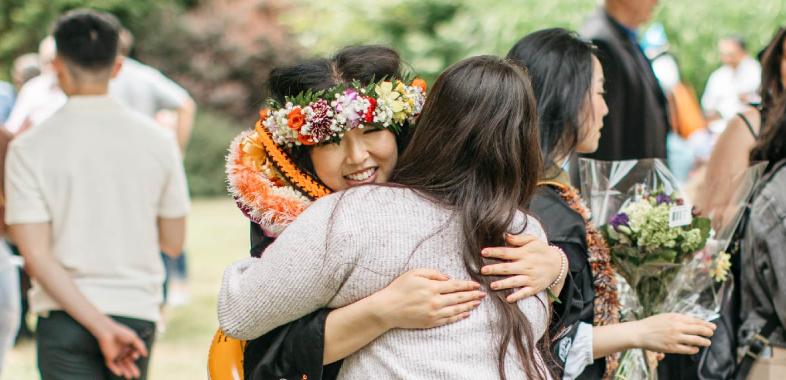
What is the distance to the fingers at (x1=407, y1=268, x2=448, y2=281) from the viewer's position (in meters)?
2.34

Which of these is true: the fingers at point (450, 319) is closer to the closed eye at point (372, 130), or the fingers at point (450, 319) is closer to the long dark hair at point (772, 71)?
the closed eye at point (372, 130)

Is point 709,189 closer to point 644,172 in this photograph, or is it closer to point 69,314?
point 644,172

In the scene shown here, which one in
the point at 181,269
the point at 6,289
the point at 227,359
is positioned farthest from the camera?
the point at 181,269

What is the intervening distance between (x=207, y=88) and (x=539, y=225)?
19120mm

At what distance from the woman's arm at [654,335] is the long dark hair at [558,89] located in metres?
0.55

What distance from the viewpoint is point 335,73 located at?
2.79m

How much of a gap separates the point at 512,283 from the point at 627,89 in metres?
2.68

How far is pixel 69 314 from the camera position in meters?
3.92

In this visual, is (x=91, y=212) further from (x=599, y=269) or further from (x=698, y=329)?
(x=698, y=329)

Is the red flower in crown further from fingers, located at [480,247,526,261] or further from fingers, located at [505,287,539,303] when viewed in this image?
fingers, located at [505,287,539,303]

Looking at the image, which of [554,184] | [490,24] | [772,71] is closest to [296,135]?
[554,184]

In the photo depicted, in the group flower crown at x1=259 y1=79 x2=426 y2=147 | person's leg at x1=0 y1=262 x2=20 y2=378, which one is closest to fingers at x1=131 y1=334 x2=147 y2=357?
person's leg at x1=0 y1=262 x2=20 y2=378

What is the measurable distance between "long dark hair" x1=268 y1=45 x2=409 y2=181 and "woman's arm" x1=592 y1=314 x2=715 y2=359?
2.82 ft

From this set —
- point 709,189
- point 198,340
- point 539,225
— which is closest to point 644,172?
point 709,189
